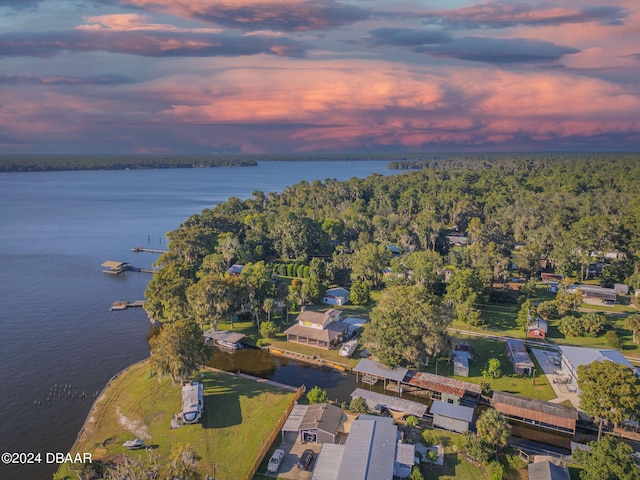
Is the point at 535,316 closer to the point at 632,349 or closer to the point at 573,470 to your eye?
the point at 632,349

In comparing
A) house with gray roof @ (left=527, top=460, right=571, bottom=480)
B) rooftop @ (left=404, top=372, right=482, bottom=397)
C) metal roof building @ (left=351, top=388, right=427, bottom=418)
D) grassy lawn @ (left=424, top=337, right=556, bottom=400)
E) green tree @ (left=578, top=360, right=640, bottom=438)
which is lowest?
grassy lawn @ (left=424, top=337, right=556, bottom=400)

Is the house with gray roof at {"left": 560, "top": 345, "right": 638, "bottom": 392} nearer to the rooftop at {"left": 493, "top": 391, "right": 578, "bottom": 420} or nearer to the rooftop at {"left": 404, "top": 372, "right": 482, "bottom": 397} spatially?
the rooftop at {"left": 493, "top": 391, "right": 578, "bottom": 420}

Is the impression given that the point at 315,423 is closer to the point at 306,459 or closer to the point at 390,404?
the point at 306,459

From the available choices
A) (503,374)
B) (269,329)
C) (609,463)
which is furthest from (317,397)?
(609,463)

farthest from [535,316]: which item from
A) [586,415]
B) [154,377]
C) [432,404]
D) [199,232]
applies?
[199,232]

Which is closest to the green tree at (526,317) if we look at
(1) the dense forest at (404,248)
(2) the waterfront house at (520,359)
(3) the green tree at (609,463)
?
(2) the waterfront house at (520,359)

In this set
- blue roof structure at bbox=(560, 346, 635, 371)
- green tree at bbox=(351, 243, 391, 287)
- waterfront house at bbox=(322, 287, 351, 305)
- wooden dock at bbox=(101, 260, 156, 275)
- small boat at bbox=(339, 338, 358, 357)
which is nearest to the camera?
blue roof structure at bbox=(560, 346, 635, 371)

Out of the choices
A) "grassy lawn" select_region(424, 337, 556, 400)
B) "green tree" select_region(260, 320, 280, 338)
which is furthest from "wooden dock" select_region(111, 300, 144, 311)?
"grassy lawn" select_region(424, 337, 556, 400)
